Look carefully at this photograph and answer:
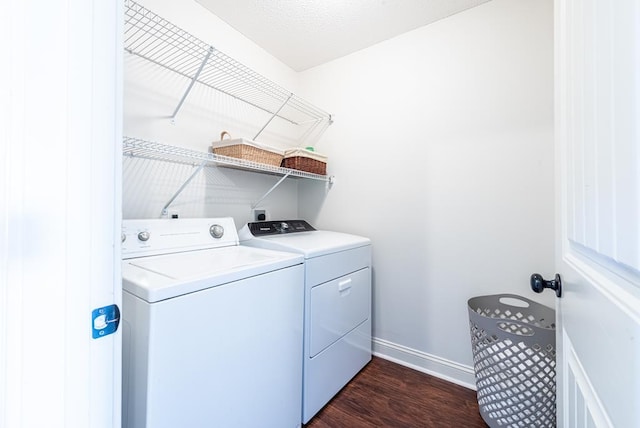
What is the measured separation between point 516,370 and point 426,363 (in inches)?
27.3

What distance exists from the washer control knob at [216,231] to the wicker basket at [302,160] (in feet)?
2.30

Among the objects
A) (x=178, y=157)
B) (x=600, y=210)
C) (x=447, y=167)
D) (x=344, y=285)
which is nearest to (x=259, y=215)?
(x=178, y=157)

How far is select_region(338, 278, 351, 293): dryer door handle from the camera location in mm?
1566

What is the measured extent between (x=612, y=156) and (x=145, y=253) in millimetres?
1524

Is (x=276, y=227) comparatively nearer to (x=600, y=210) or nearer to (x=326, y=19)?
(x=326, y=19)

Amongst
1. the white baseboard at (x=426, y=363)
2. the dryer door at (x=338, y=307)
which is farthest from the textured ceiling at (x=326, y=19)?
the white baseboard at (x=426, y=363)

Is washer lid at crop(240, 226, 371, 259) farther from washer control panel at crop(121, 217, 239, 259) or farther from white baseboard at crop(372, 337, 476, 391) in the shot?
white baseboard at crop(372, 337, 476, 391)

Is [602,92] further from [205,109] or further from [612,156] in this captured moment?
[205,109]

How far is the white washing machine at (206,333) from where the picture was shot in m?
0.80

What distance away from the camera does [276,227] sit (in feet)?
6.14

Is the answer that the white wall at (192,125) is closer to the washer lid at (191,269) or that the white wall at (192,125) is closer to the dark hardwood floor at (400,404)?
the washer lid at (191,269)

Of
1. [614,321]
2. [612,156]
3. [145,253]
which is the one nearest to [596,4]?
[612,156]

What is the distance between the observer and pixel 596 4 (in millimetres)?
481

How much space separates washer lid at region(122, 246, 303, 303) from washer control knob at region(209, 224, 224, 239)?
0.40 feet
